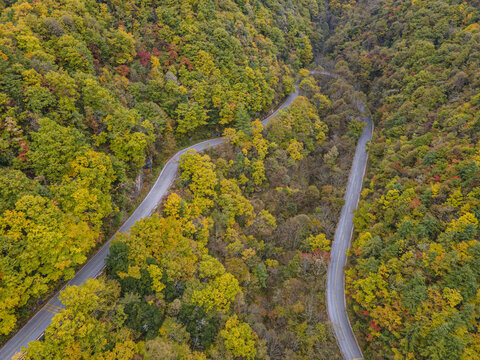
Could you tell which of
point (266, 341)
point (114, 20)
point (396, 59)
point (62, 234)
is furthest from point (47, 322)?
point (396, 59)

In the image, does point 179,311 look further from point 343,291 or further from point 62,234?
point 343,291

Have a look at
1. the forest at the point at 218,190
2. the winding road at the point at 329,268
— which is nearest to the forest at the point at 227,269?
the forest at the point at 218,190

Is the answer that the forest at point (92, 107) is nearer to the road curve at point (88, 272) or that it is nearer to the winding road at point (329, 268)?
the road curve at point (88, 272)

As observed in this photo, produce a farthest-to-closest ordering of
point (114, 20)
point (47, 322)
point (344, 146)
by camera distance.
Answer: point (344, 146) < point (114, 20) < point (47, 322)

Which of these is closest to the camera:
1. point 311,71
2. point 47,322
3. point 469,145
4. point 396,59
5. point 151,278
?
point 47,322

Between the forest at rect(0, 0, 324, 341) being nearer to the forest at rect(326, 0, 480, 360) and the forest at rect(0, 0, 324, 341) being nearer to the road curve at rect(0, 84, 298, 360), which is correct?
the road curve at rect(0, 84, 298, 360)

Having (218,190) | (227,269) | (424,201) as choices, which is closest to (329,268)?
(424,201)

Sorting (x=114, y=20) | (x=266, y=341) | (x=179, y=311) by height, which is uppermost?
(x=114, y=20)

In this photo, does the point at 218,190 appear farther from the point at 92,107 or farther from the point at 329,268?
the point at 329,268
